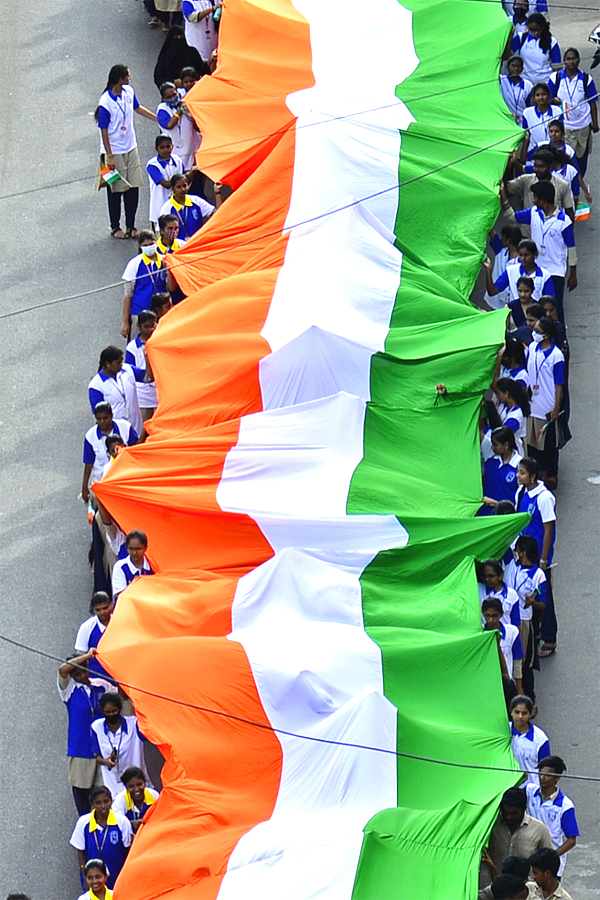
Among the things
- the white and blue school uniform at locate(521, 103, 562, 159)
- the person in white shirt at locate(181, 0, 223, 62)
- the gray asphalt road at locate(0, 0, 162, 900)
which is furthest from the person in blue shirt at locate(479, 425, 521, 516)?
the person in white shirt at locate(181, 0, 223, 62)

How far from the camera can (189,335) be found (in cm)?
1267

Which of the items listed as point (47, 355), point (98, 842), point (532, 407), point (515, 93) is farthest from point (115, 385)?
point (515, 93)

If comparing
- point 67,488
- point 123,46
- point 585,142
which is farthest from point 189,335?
point 123,46

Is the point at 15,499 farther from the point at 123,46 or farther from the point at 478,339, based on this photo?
the point at 123,46

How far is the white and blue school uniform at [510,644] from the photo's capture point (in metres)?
10.7

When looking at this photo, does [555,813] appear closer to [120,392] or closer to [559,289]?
[120,392]

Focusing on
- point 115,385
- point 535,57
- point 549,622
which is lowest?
point 549,622

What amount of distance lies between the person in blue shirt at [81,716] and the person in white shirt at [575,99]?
22.2 feet

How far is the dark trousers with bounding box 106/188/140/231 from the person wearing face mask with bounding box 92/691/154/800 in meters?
5.93

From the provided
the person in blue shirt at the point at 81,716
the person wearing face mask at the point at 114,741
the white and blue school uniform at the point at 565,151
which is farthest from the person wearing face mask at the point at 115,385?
the white and blue school uniform at the point at 565,151

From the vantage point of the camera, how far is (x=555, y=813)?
32.6 ft

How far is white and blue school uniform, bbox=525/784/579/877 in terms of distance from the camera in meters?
9.93

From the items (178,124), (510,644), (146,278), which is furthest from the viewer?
(178,124)

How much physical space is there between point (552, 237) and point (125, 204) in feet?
11.9
